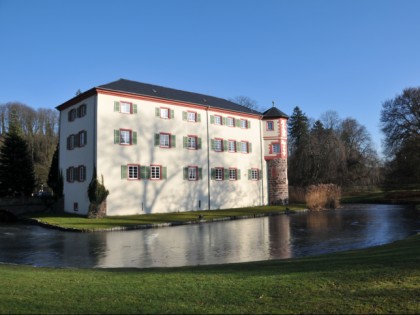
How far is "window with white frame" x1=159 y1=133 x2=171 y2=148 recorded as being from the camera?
113ft

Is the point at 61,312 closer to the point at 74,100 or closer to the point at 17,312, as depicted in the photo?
the point at 17,312

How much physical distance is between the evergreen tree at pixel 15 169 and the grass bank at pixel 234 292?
35.1m

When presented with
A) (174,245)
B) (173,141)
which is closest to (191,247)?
(174,245)

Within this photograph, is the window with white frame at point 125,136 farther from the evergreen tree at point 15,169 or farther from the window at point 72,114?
the evergreen tree at point 15,169

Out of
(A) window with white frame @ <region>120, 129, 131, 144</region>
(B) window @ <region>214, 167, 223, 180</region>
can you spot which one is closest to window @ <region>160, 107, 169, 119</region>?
(A) window with white frame @ <region>120, 129, 131, 144</region>

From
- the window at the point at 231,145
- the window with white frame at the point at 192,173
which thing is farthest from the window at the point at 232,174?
the window with white frame at the point at 192,173

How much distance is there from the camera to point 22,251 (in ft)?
49.0

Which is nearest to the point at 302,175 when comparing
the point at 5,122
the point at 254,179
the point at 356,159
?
the point at 356,159

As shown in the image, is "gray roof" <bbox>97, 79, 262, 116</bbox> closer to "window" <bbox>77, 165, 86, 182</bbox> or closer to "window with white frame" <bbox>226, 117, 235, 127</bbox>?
"window with white frame" <bbox>226, 117, 235, 127</bbox>

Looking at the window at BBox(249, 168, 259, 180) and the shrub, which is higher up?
the window at BBox(249, 168, 259, 180)

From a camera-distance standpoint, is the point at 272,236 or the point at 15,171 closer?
the point at 272,236

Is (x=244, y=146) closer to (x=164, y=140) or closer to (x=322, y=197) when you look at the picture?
(x=322, y=197)

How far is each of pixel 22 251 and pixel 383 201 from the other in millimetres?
47379

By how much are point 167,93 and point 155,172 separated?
827 centimetres
